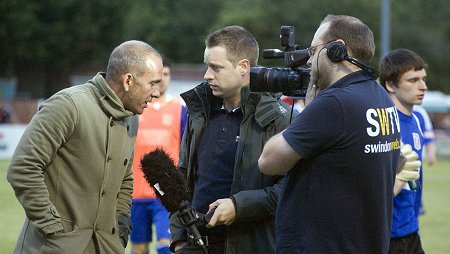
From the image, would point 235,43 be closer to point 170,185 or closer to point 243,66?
point 243,66

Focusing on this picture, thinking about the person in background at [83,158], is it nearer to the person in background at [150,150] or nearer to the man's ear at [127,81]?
the man's ear at [127,81]

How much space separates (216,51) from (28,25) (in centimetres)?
6244

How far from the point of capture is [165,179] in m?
5.94

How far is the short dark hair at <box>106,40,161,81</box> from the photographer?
597cm

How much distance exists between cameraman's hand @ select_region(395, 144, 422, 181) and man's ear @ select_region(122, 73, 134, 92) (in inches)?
99.0

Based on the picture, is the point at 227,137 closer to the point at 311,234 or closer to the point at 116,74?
the point at 116,74

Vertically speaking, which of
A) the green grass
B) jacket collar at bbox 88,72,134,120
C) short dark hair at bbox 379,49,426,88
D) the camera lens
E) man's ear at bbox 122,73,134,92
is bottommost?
the green grass

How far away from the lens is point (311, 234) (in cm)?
500

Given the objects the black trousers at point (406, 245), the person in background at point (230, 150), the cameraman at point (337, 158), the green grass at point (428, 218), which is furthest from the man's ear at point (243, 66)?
the green grass at point (428, 218)

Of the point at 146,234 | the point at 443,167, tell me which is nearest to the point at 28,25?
the point at 443,167

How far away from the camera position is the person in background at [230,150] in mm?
6109

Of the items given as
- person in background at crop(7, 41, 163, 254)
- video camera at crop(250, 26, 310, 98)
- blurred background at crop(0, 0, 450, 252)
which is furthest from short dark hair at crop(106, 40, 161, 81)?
blurred background at crop(0, 0, 450, 252)

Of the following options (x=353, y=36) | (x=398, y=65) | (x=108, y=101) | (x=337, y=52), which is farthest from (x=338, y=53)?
(x=398, y=65)

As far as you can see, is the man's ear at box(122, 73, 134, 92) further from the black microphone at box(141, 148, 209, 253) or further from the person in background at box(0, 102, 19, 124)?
the person in background at box(0, 102, 19, 124)
